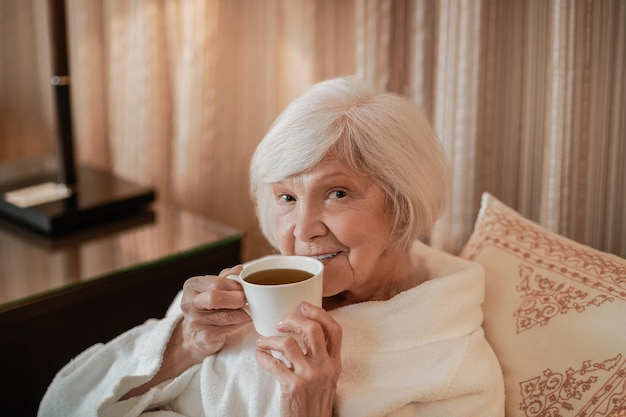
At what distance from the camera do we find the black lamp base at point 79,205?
2070mm

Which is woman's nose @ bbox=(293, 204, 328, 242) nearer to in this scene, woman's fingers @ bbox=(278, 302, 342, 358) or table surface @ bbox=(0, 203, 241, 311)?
woman's fingers @ bbox=(278, 302, 342, 358)

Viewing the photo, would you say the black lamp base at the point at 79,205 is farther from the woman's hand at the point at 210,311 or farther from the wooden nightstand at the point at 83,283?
the woman's hand at the point at 210,311

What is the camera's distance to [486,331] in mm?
1359

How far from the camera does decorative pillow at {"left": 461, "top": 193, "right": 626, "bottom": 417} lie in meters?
1.19

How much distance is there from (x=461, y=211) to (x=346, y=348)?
0.64 m

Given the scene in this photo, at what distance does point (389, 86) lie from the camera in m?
1.87

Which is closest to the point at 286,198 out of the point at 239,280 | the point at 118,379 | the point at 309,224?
the point at 309,224

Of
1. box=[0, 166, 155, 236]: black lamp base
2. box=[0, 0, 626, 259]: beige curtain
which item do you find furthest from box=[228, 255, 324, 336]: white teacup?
box=[0, 166, 155, 236]: black lamp base

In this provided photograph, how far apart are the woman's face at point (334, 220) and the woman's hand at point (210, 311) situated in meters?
0.14

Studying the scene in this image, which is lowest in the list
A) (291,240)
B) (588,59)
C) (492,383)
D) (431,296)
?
(492,383)

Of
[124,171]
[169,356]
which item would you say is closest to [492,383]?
[169,356]

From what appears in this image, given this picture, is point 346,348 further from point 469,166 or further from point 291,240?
point 469,166

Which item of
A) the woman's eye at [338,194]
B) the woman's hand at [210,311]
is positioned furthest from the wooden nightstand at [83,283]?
the woman's eye at [338,194]

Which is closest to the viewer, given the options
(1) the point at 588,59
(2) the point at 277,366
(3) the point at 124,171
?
(2) the point at 277,366
